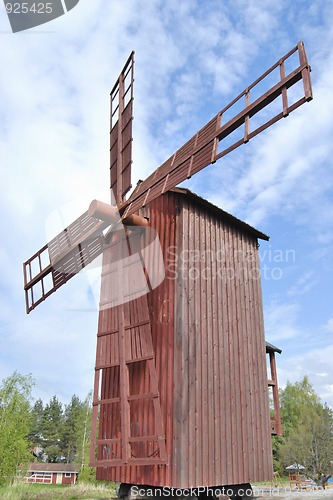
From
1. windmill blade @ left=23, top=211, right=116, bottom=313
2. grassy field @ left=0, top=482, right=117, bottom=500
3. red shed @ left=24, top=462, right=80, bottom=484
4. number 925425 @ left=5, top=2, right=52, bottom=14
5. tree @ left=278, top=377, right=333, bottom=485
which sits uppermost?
number 925425 @ left=5, top=2, right=52, bottom=14

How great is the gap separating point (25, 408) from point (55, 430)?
4035cm

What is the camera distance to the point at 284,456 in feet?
104

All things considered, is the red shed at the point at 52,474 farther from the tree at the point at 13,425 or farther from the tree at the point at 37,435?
the tree at the point at 13,425

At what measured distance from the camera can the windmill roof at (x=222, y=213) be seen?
945 cm

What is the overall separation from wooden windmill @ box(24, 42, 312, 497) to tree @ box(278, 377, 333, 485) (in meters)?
22.3

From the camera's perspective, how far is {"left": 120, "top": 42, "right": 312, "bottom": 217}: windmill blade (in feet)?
18.4

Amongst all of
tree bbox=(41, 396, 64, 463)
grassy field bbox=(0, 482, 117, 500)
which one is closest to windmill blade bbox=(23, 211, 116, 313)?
grassy field bbox=(0, 482, 117, 500)

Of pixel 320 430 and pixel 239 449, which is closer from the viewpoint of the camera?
pixel 239 449

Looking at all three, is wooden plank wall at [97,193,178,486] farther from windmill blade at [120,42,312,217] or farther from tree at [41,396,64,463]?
tree at [41,396,64,463]

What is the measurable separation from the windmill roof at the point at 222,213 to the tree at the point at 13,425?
14.9 metres

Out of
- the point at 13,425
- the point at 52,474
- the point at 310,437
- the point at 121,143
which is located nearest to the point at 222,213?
the point at 121,143

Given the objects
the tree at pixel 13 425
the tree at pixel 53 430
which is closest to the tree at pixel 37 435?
the tree at pixel 53 430

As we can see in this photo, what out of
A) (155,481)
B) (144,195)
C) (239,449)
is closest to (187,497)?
(155,481)

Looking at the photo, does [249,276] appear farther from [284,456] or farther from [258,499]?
[284,456]
